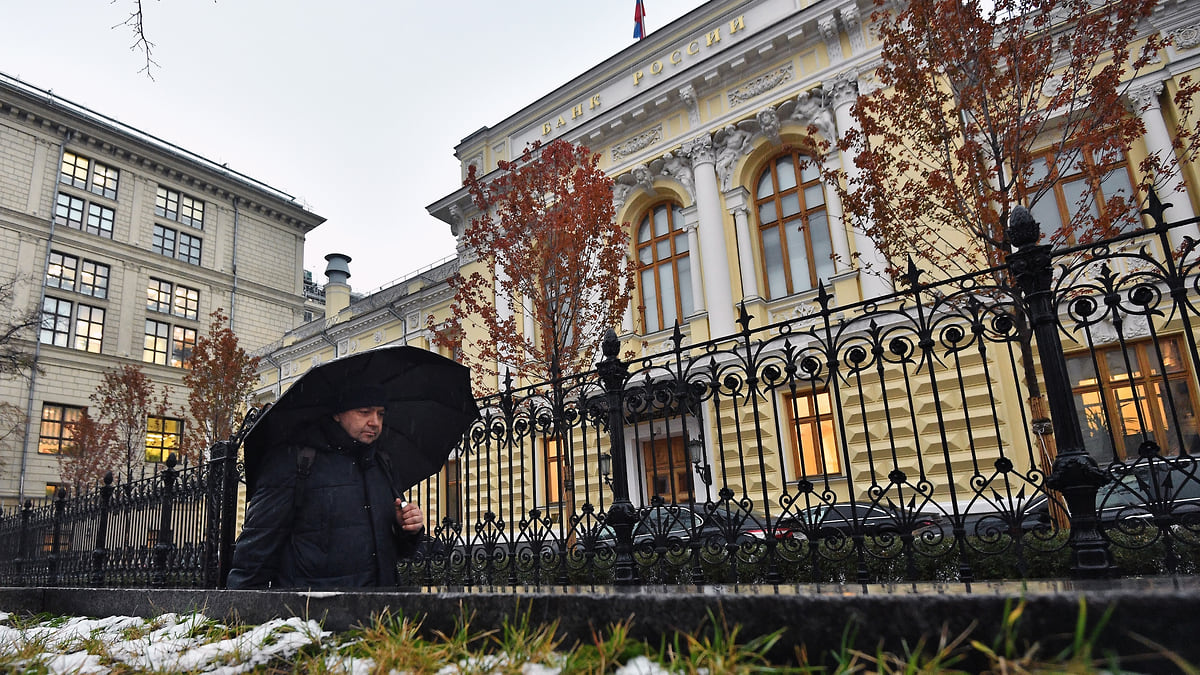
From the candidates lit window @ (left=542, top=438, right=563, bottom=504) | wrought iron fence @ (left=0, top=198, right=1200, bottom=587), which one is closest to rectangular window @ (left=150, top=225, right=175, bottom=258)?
wrought iron fence @ (left=0, top=198, right=1200, bottom=587)

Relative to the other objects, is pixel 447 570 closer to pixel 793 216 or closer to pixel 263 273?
pixel 793 216

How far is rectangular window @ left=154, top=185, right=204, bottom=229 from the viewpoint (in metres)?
36.1

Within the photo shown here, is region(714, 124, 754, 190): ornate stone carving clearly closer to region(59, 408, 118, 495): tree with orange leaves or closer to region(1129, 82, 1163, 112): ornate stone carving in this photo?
region(1129, 82, 1163, 112): ornate stone carving

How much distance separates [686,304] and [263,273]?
31.3 metres

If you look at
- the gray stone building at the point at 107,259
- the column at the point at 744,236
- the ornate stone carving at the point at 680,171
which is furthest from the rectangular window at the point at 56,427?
the column at the point at 744,236

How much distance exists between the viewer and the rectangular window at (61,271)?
1249 inches

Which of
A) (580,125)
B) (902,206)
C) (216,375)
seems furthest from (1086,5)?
(216,375)

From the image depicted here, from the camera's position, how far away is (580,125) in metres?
19.7

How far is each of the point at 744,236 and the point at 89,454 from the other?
2614 cm

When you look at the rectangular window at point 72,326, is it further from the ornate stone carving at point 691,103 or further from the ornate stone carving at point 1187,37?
the ornate stone carving at point 1187,37

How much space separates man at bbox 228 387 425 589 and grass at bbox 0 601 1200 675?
62 cm

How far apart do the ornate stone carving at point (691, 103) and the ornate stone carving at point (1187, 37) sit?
32.2ft

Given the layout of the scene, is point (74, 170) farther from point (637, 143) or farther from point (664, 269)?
point (664, 269)

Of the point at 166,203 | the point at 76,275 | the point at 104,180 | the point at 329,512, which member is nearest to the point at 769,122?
the point at 329,512
